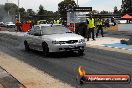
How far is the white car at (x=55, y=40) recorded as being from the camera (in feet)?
49.4

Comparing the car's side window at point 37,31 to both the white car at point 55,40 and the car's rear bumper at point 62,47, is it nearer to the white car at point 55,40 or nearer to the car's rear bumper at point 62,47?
the white car at point 55,40

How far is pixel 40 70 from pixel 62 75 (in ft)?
4.50

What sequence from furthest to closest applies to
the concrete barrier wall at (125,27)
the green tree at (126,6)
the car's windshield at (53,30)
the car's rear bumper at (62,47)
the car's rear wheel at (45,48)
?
the green tree at (126,6), the concrete barrier wall at (125,27), the car's windshield at (53,30), the car's rear wheel at (45,48), the car's rear bumper at (62,47)

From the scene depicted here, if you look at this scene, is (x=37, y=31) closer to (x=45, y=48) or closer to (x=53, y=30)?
(x=53, y=30)

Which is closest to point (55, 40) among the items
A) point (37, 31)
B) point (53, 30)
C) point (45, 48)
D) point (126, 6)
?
point (45, 48)

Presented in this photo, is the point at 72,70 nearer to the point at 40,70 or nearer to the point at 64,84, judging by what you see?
the point at 40,70

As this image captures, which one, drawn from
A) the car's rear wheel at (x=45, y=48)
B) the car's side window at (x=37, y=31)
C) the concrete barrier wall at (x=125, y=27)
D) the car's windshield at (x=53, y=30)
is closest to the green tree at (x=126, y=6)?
the concrete barrier wall at (x=125, y=27)

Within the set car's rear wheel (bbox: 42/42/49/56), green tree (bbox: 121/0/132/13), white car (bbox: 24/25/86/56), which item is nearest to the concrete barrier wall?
white car (bbox: 24/25/86/56)

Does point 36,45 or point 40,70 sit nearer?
point 40,70

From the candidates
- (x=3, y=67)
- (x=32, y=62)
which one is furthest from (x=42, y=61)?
(x=3, y=67)

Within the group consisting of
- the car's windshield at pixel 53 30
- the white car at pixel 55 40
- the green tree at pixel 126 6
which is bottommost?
the white car at pixel 55 40

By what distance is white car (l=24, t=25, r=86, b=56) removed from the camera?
15070 millimetres

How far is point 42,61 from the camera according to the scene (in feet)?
46.7

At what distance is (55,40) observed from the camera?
49.5 feet
